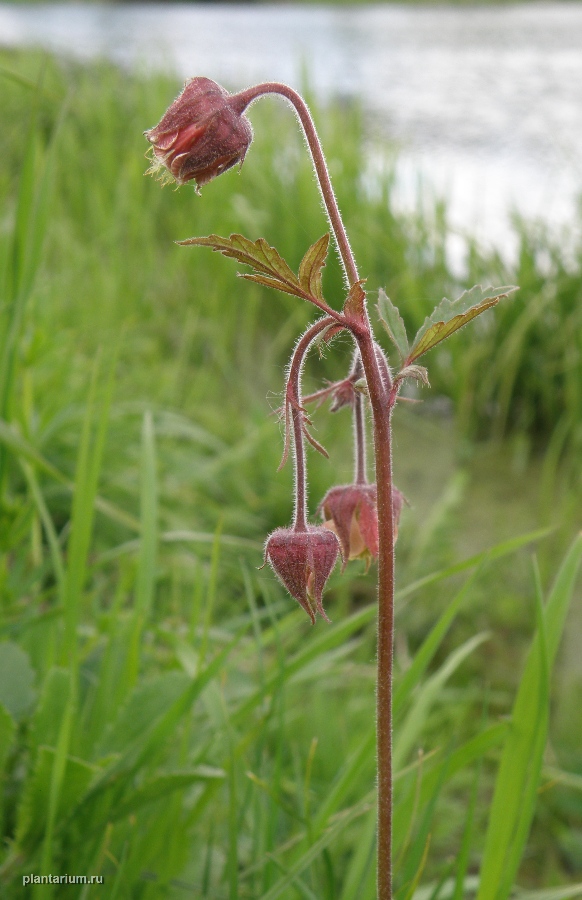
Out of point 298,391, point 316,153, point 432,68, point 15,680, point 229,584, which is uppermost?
point 432,68

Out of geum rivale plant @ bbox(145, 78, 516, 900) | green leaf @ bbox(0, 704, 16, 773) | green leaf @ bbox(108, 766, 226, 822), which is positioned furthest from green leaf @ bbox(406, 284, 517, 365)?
green leaf @ bbox(0, 704, 16, 773)

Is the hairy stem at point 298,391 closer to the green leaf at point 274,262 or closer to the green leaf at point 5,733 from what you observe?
the green leaf at point 274,262

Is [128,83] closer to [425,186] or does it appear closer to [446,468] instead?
[425,186]

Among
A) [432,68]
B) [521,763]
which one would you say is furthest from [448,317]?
[432,68]

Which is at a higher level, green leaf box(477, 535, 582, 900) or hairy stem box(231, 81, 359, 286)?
hairy stem box(231, 81, 359, 286)

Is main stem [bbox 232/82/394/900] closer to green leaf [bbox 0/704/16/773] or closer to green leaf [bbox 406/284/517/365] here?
green leaf [bbox 406/284/517/365]

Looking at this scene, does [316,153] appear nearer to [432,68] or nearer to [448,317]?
[448,317]

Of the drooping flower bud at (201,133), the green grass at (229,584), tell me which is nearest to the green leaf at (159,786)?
the green grass at (229,584)
